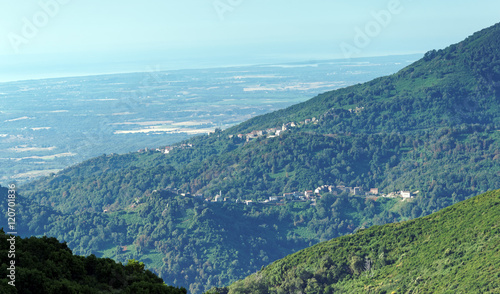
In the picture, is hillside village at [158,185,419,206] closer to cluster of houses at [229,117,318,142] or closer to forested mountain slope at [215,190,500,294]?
cluster of houses at [229,117,318,142]

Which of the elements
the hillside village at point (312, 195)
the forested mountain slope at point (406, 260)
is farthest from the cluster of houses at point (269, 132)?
the forested mountain slope at point (406, 260)

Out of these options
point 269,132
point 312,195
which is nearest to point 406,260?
point 312,195

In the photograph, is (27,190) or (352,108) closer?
(27,190)

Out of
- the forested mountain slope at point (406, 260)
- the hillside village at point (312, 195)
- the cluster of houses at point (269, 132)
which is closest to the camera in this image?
the forested mountain slope at point (406, 260)

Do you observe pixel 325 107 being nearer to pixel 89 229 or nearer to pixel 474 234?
pixel 89 229

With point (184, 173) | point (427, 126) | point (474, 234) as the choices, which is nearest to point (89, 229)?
point (184, 173)

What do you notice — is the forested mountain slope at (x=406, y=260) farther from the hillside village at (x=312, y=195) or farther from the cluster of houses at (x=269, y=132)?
the cluster of houses at (x=269, y=132)

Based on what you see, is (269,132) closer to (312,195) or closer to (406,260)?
(312,195)

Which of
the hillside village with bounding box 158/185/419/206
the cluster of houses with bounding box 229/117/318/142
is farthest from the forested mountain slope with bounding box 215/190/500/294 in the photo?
the cluster of houses with bounding box 229/117/318/142
